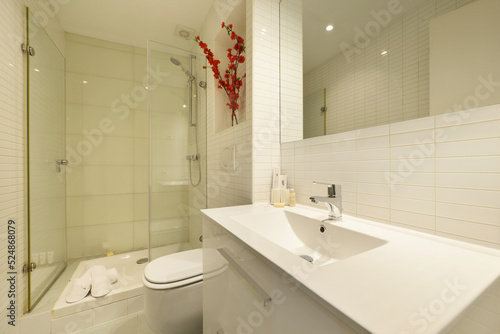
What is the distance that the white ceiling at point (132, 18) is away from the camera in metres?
1.75

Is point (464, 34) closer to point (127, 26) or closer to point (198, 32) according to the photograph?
point (198, 32)

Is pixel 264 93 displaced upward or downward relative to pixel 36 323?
upward

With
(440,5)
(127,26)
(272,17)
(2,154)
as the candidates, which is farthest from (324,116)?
(127,26)

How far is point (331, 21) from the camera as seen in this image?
98 centimetres

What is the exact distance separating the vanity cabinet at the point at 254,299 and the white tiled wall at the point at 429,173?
1.62 ft

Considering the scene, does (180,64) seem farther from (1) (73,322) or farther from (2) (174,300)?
(1) (73,322)

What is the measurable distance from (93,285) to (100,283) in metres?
0.04

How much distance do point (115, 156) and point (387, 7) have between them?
258 cm

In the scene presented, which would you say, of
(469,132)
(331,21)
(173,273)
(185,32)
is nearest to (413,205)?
(469,132)

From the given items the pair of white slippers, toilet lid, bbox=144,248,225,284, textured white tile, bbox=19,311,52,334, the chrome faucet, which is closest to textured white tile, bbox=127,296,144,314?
the pair of white slippers

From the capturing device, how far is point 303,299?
363 mm

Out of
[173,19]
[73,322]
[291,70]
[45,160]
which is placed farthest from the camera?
[173,19]

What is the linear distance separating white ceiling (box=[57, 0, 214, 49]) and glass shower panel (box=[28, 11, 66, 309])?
0.44m

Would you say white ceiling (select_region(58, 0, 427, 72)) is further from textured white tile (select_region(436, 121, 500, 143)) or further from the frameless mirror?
textured white tile (select_region(436, 121, 500, 143))
